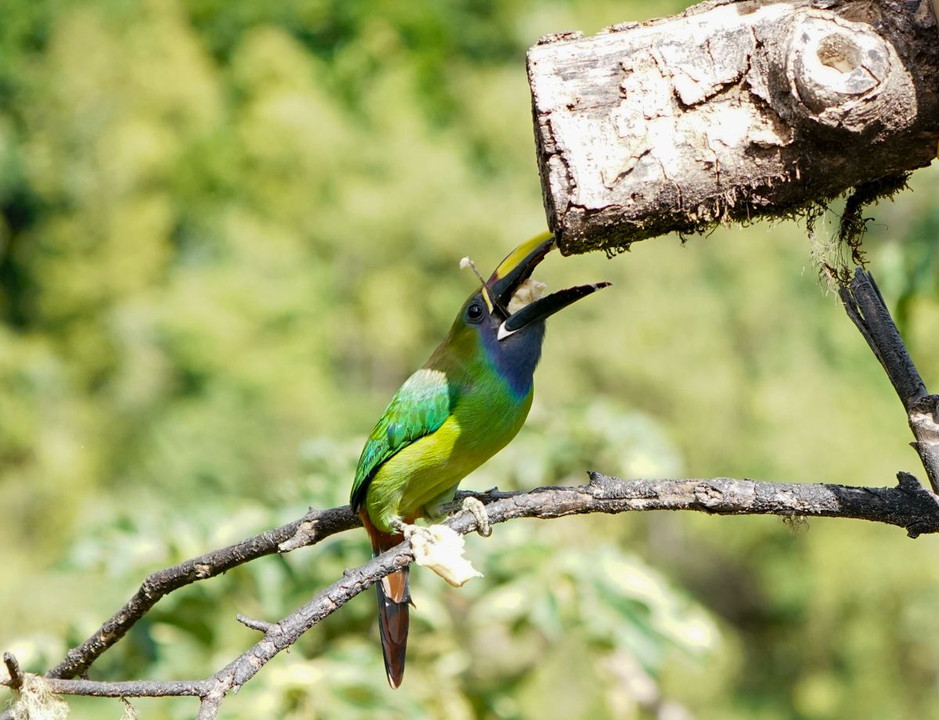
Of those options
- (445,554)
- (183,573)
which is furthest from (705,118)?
(183,573)

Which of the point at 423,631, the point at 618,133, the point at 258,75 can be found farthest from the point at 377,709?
the point at 258,75

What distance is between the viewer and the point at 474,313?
2045 mm

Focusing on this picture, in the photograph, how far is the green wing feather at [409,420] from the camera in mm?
2033

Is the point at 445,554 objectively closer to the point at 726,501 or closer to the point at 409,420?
the point at 726,501

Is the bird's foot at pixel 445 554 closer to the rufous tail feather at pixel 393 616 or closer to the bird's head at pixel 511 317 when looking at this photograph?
the bird's head at pixel 511 317

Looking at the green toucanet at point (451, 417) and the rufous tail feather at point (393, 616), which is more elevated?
the green toucanet at point (451, 417)

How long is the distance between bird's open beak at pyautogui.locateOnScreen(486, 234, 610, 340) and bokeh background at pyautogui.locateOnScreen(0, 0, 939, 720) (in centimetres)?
218

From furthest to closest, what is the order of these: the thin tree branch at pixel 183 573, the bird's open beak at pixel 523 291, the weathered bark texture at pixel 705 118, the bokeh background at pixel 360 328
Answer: the bokeh background at pixel 360 328, the bird's open beak at pixel 523 291, the thin tree branch at pixel 183 573, the weathered bark texture at pixel 705 118

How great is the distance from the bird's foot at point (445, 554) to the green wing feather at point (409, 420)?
0.65 m

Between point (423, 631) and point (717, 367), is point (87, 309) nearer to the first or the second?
point (717, 367)

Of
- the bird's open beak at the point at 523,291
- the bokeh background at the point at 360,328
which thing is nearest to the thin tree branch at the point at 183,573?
the bird's open beak at the point at 523,291

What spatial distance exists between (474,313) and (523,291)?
0.11 meters

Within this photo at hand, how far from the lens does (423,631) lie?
Answer: 9.11ft

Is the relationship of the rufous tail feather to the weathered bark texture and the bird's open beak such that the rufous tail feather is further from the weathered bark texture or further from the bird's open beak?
the weathered bark texture
